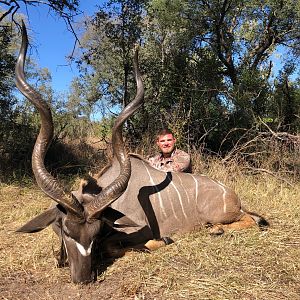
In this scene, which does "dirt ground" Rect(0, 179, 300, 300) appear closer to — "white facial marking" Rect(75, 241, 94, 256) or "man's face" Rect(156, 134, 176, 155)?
"white facial marking" Rect(75, 241, 94, 256)

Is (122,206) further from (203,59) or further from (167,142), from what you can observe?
(203,59)

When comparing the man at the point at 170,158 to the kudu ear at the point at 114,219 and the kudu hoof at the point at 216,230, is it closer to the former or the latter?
the kudu hoof at the point at 216,230

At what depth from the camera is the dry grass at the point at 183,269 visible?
2242 mm

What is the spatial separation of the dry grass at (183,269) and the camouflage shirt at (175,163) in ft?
2.83

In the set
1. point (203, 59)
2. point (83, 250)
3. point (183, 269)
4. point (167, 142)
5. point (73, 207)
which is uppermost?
point (203, 59)

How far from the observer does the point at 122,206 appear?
3096 mm

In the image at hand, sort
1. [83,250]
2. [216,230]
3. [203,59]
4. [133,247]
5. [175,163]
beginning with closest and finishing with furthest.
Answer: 1. [83,250]
2. [133,247]
3. [216,230]
4. [175,163]
5. [203,59]

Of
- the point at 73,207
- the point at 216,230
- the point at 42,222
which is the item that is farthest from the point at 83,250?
the point at 216,230

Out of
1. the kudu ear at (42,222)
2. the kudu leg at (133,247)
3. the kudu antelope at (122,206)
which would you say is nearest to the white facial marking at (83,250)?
the kudu antelope at (122,206)

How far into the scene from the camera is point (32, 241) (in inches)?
126

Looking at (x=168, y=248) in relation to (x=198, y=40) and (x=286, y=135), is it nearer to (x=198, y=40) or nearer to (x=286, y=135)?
(x=286, y=135)

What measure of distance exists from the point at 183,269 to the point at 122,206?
2.49ft

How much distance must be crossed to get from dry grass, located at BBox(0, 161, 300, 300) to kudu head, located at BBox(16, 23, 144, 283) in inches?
6.6

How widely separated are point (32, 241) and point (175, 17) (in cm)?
496
